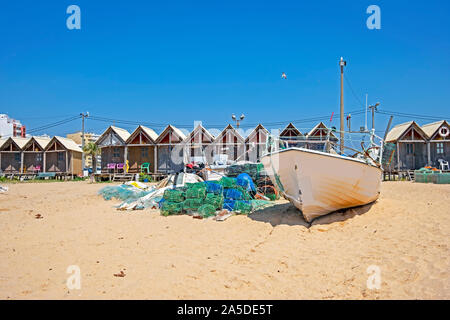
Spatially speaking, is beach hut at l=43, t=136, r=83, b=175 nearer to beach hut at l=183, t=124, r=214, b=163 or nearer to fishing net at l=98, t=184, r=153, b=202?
beach hut at l=183, t=124, r=214, b=163

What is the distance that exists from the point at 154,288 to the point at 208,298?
79 cm

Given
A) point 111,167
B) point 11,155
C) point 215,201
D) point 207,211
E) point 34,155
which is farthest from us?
point 11,155

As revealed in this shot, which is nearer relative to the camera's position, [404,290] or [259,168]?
[404,290]

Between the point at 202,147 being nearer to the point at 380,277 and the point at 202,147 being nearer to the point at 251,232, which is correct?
the point at 251,232

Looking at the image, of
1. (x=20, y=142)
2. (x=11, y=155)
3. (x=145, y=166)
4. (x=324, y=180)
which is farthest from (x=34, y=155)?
(x=324, y=180)

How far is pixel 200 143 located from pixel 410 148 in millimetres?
17375

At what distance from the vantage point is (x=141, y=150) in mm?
29188

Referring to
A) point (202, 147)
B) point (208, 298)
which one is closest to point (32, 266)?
point (208, 298)

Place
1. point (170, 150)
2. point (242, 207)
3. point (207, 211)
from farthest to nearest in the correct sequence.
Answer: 1. point (170, 150)
2. point (242, 207)
3. point (207, 211)

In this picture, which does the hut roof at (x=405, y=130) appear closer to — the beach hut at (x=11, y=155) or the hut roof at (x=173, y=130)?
the hut roof at (x=173, y=130)

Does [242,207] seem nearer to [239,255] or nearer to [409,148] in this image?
[239,255]

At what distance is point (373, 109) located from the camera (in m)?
31.7

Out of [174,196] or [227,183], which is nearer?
[174,196]
